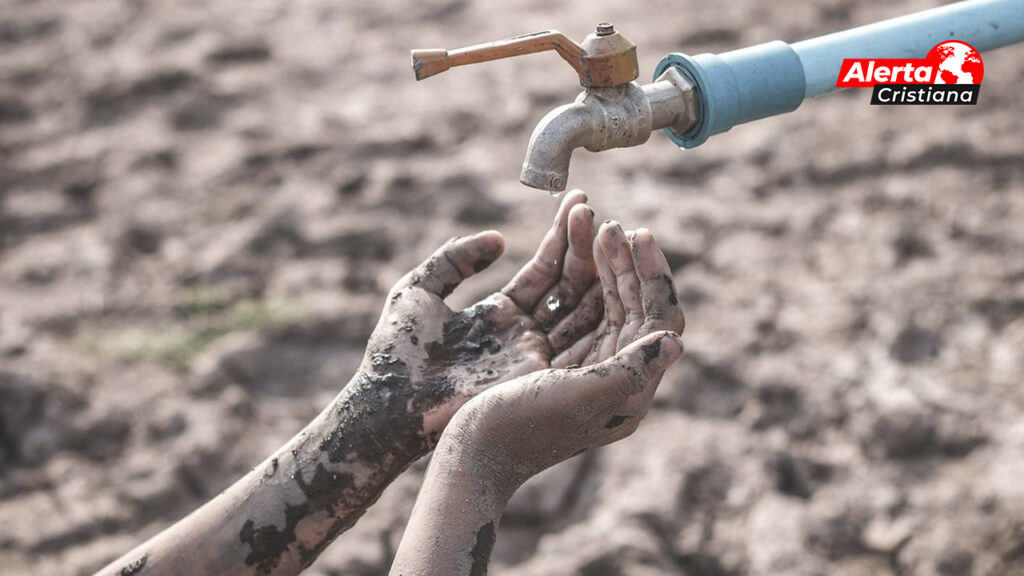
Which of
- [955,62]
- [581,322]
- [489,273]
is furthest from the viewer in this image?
[489,273]

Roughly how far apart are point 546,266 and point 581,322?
0.49ft

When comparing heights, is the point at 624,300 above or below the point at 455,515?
above

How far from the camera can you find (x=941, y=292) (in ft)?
10.9

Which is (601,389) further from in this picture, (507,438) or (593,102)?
(593,102)

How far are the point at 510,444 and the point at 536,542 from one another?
1189 mm

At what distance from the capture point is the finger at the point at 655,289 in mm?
1845

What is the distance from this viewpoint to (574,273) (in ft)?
7.02

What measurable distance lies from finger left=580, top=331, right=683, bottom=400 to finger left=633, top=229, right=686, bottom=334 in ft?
0.58

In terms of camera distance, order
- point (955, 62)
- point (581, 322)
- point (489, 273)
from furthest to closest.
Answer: point (489, 273), point (581, 322), point (955, 62)

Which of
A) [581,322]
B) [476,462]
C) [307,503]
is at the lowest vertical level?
[307,503]

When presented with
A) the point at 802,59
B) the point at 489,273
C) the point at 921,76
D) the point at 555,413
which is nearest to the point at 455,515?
the point at 555,413

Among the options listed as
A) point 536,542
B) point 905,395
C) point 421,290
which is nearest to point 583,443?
point 421,290

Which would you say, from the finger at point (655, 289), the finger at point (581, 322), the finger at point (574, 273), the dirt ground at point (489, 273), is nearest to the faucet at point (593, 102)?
the finger at point (655, 289)

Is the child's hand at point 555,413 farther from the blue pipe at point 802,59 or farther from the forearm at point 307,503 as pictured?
the blue pipe at point 802,59
